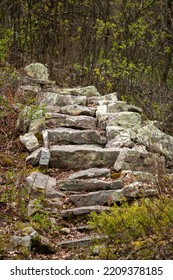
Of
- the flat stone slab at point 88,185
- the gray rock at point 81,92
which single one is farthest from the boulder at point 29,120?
the gray rock at point 81,92

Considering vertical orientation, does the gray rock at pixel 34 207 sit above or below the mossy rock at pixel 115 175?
below

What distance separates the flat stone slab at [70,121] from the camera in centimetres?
946

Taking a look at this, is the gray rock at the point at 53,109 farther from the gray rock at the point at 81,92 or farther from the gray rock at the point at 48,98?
the gray rock at the point at 81,92

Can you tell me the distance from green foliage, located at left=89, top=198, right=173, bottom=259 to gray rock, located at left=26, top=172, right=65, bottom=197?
5.66 ft

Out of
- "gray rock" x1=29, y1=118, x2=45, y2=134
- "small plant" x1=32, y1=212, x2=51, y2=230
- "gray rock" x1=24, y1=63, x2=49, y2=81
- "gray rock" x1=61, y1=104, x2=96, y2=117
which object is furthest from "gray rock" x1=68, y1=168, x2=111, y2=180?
"gray rock" x1=24, y1=63, x2=49, y2=81

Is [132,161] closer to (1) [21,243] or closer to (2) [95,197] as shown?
(2) [95,197]

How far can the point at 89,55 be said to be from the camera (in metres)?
15.3

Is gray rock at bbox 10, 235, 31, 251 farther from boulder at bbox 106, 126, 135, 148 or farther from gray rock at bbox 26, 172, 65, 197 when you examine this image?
boulder at bbox 106, 126, 135, 148

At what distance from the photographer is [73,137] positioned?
8.80m

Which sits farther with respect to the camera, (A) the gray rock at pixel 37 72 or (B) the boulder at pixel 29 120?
(A) the gray rock at pixel 37 72

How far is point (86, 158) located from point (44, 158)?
679mm

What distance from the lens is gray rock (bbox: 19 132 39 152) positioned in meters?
8.55

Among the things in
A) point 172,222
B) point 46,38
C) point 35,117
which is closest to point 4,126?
point 35,117
